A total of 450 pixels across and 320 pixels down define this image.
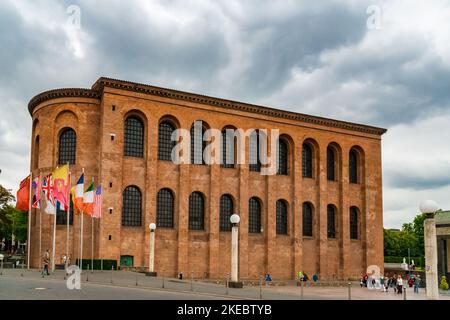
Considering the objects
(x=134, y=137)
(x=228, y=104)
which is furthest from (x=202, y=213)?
(x=228, y=104)

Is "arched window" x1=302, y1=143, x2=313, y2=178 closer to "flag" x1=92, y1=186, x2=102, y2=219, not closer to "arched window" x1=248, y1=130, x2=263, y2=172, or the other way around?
"arched window" x1=248, y1=130, x2=263, y2=172

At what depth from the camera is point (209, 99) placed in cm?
4775

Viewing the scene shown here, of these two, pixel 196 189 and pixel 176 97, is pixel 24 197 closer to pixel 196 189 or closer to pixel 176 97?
pixel 196 189

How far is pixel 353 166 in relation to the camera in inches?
2299

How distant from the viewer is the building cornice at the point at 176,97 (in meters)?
43.6

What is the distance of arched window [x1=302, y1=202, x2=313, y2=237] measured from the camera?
53.7 metres

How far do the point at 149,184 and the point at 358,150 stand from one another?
2526 cm

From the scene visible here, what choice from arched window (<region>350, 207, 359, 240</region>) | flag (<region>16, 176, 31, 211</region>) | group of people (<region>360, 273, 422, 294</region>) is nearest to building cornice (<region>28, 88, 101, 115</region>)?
flag (<region>16, 176, 31, 211</region>)

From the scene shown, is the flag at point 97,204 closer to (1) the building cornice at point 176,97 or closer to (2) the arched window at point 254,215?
(1) the building cornice at point 176,97

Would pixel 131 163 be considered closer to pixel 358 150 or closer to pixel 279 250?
pixel 279 250

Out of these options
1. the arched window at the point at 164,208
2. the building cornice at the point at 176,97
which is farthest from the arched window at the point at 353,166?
the arched window at the point at 164,208

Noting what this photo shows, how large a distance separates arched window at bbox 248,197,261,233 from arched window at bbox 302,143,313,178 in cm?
670

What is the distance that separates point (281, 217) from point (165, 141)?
1405 centimetres

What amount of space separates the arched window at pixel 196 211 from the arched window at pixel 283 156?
9508mm
